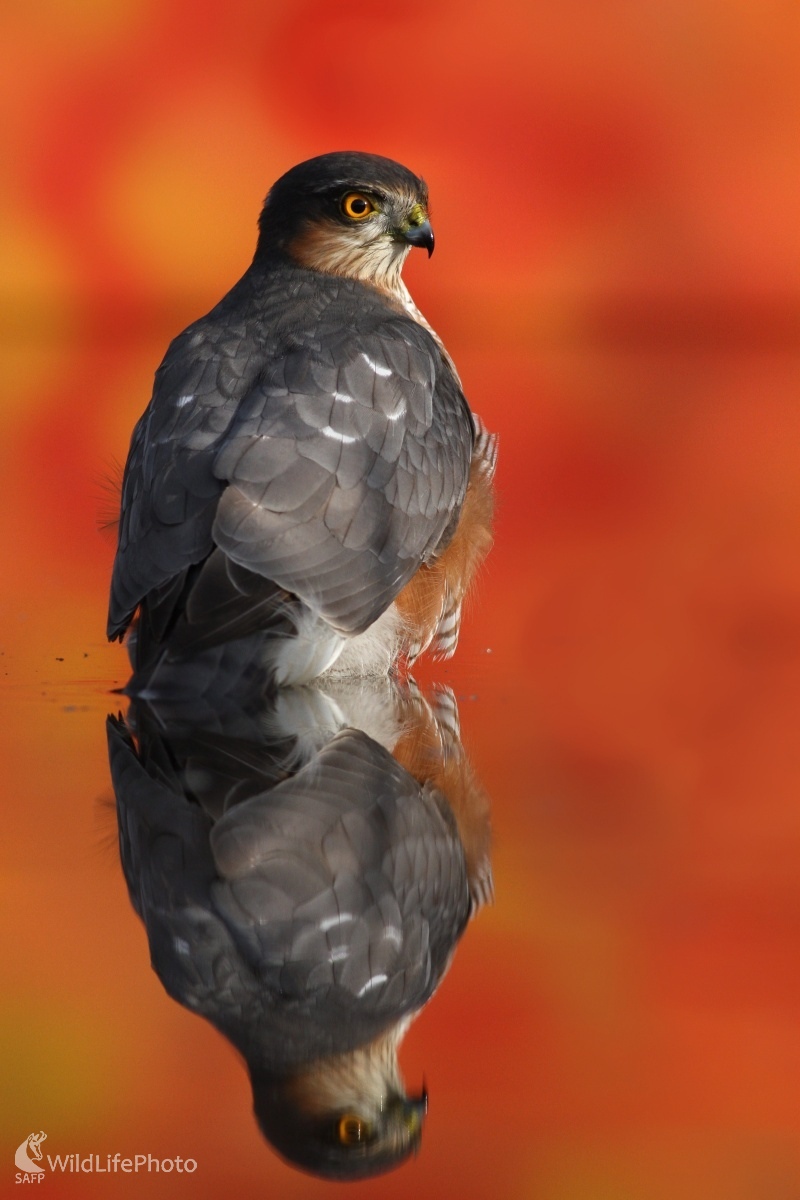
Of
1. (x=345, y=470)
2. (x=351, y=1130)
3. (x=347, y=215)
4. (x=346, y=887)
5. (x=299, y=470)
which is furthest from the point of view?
(x=347, y=215)

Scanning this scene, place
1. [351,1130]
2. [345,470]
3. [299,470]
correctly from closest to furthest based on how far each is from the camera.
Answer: [351,1130]
[299,470]
[345,470]

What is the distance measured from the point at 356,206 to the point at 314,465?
1448mm

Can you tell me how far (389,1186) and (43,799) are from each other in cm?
153

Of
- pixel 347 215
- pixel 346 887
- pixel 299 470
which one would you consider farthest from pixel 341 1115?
pixel 347 215

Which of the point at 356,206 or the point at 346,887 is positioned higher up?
the point at 356,206

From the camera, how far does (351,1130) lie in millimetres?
1752

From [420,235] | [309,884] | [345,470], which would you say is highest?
[420,235]

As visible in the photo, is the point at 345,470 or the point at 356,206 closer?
the point at 345,470

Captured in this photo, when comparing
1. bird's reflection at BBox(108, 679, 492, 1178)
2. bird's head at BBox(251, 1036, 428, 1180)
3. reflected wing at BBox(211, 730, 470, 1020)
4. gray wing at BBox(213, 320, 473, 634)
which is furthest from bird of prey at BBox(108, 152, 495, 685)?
bird's head at BBox(251, 1036, 428, 1180)

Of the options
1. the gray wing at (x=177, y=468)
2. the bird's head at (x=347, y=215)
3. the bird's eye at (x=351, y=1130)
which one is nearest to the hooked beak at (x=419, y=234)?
the bird's head at (x=347, y=215)

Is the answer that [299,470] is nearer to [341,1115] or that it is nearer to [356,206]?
[356,206]

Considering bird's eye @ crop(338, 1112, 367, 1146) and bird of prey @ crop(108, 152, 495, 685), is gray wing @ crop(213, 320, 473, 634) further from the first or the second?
bird's eye @ crop(338, 1112, 367, 1146)

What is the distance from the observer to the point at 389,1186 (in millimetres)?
1653

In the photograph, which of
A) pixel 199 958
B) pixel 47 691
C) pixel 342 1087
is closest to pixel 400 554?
pixel 47 691
